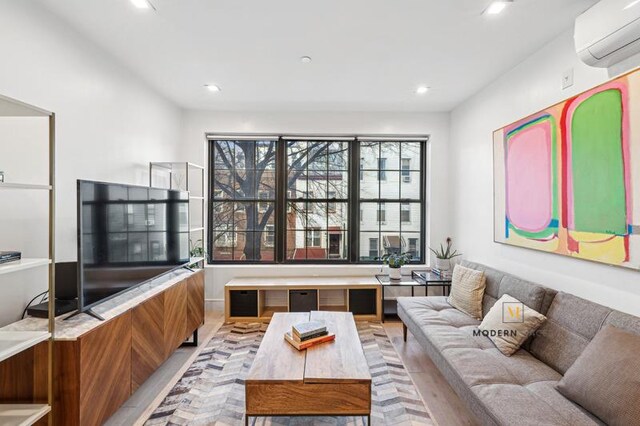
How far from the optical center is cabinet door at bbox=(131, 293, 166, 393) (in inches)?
82.9

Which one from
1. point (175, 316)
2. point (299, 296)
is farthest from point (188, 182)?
point (299, 296)

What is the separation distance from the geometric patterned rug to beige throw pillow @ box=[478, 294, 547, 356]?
0.68 metres

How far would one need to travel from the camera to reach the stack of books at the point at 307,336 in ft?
6.86

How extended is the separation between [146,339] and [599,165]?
126 inches

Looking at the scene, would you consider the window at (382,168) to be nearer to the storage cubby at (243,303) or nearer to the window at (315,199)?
the window at (315,199)

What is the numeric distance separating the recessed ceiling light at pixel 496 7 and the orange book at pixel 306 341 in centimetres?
238

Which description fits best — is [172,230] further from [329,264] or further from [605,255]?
[605,255]

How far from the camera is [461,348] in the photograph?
2.08 meters

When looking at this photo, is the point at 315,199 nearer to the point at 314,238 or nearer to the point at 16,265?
the point at 314,238

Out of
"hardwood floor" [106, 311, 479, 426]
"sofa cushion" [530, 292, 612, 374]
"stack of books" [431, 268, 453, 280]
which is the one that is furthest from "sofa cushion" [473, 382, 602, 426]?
"stack of books" [431, 268, 453, 280]

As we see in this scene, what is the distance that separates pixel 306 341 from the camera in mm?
2102

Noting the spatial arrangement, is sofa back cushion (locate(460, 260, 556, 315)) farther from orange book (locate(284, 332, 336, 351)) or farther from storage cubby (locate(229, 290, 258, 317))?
storage cubby (locate(229, 290, 258, 317))

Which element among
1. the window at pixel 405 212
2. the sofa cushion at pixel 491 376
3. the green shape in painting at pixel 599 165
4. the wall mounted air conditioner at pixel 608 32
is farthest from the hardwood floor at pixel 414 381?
the wall mounted air conditioner at pixel 608 32

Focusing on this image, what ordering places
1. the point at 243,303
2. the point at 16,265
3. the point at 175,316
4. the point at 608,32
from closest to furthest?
the point at 16,265 < the point at 608,32 < the point at 175,316 < the point at 243,303
